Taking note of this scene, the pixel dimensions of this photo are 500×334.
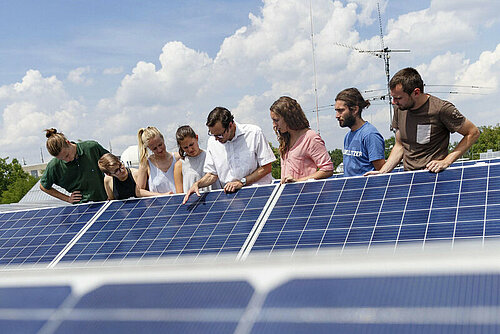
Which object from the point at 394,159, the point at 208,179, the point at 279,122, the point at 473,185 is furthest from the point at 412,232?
the point at 208,179

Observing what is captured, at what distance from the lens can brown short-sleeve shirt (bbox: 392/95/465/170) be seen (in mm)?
5605

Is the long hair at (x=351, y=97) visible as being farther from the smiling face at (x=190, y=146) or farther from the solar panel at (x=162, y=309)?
the solar panel at (x=162, y=309)

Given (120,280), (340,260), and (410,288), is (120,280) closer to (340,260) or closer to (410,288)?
(340,260)

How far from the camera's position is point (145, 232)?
17.8 ft

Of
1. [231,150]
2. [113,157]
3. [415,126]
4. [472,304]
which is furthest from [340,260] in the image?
[113,157]

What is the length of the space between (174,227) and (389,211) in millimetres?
2209

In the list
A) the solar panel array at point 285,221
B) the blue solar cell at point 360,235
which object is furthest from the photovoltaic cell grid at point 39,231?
the blue solar cell at point 360,235

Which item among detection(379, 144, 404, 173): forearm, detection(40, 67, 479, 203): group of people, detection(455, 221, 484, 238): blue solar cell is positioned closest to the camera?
detection(455, 221, 484, 238): blue solar cell

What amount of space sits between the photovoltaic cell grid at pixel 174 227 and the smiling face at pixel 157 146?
955 millimetres

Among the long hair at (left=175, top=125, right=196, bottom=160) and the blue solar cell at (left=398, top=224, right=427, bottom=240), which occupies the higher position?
the long hair at (left=175, top=125, right=196, bottom=160)

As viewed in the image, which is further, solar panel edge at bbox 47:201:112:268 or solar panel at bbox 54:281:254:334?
solar panel edge at bbox 47:201:112:268

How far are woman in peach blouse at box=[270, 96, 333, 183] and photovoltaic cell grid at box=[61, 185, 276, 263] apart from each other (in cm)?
95

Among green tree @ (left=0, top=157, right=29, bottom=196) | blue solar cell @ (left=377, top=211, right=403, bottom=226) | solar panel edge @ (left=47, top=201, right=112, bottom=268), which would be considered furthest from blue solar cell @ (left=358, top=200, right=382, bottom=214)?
green tree @ (left=0, top=157, right=29, bottom=196)

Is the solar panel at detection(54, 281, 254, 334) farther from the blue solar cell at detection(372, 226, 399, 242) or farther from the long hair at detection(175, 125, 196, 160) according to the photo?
the long hair at detection(175, 125, 196, 160)
